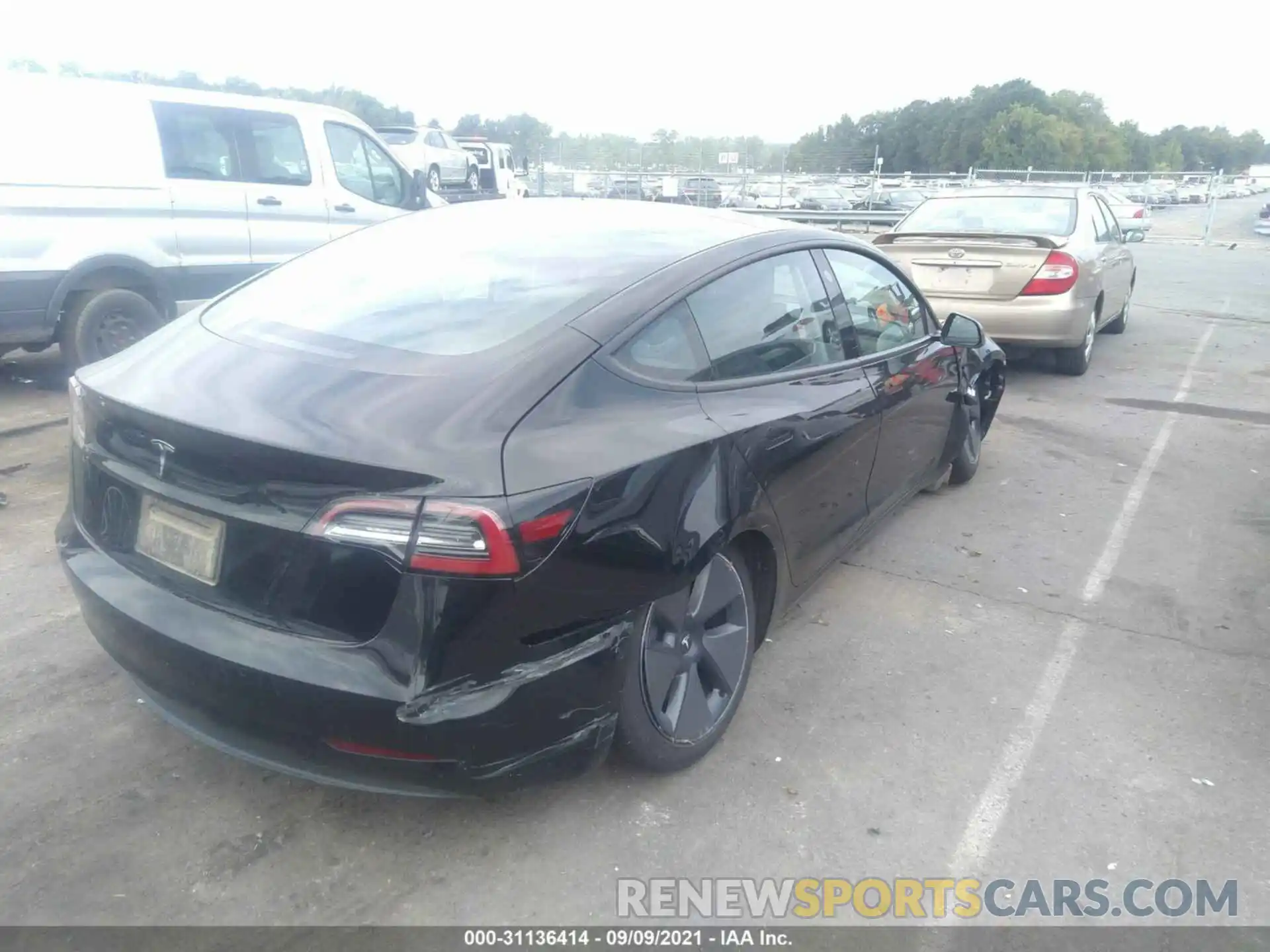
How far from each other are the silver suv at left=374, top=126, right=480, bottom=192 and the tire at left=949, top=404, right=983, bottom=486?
65.2 ft

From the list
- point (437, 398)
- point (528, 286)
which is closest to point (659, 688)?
point (437, 398)

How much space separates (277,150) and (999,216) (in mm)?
6302

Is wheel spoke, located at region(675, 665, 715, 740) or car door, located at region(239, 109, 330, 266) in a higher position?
car door, located at region(239, 109, 330, 266)

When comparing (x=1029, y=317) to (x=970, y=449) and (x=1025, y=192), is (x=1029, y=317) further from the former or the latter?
(x=970, y=449)

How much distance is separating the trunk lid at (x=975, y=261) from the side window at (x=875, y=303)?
364 cm

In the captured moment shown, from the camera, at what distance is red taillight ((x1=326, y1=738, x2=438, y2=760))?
231 centimetres

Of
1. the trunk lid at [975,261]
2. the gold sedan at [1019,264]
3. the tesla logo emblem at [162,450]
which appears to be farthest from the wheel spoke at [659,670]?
the trunk lid at [975,261]

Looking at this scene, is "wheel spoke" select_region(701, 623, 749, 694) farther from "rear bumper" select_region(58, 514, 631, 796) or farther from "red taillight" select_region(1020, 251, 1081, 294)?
"red taillight" select_region(1020, 251, 1081, 294)

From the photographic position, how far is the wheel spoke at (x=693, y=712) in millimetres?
2932

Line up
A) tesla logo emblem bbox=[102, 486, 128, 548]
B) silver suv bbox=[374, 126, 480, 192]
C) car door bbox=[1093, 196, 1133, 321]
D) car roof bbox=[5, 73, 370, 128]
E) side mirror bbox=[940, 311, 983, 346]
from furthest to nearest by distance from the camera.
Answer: silver suv bbox=[374, 126, 480, 192], car door bbox=[1093, 196, 1133, 321], car roof bbox=[5, 73, 370, 128], side mirror bbox=[940, 311, 983, 346], tesla logo emblem bbox=[102, 486, 128, 548]

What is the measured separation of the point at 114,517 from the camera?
2.64 metres

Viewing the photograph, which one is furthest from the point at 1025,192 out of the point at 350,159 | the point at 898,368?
the point at 350,159

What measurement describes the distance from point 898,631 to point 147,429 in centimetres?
284

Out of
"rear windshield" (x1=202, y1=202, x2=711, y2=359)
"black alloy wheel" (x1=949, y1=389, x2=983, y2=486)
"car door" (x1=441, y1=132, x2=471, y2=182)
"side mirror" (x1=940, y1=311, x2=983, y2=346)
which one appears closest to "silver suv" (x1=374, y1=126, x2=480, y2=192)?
"car door" (x1=441, y1=132, x2=471, y2=182)
